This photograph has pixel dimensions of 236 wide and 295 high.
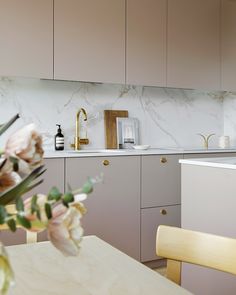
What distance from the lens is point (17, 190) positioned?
20.7 inches

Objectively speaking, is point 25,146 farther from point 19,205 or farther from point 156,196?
point 156,196

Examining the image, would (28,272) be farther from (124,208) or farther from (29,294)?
(124,208)

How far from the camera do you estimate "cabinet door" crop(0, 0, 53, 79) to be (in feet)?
9.80

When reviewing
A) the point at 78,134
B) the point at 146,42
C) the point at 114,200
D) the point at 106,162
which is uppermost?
the point at 146,42

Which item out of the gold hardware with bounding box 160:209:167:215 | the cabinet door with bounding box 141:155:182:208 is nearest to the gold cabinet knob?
the cabinet door with bounding box 141:155:182:208

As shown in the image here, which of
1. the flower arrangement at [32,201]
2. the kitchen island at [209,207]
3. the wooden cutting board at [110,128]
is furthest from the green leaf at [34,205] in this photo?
the wooden cutting board at [110,128]

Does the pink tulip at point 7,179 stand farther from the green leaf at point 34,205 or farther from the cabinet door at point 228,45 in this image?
the cabinet door at point 228,45

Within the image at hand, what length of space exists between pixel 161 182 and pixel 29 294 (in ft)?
8.66

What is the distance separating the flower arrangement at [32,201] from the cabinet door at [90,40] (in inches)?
108

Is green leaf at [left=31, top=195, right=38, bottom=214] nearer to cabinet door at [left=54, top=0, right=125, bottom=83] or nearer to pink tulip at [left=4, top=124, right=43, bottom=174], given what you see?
pink tulip at [left=4, top=124, right=43, bottom=174]

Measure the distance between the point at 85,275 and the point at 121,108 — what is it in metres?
3.00

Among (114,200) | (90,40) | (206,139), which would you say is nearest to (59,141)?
(114,200)

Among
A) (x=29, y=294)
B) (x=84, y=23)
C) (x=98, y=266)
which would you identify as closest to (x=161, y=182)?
(x=84, y=23)

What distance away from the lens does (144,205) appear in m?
3.39
